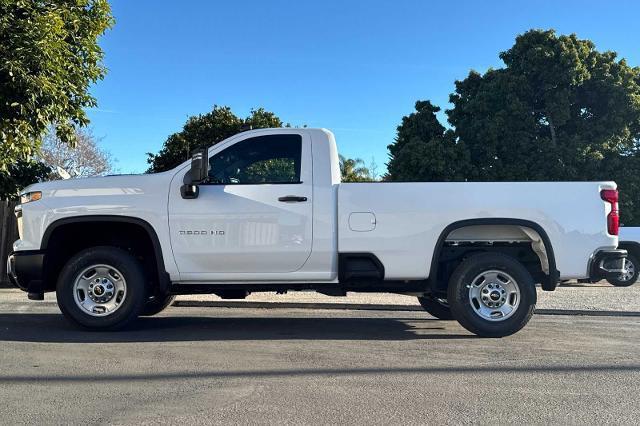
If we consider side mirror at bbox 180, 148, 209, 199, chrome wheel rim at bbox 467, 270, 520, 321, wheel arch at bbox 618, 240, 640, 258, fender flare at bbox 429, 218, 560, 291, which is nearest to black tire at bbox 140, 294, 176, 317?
side mirror at bbox 180, 148, 209, 199

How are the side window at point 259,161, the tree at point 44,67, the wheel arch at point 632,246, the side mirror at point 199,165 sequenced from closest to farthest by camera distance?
the side mirror at point 199,165
the side window at point 259,161
the tree at point 44,67
the wheel arch at point 632,246

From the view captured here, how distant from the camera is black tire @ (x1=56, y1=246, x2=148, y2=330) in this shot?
21.2ft

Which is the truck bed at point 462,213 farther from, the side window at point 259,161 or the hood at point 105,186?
the hood at point 105,186

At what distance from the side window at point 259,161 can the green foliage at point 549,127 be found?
16.7 m

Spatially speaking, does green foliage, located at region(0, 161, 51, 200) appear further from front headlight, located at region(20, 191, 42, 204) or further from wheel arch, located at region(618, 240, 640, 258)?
wheel arch, located at region(618, 240, 640, 258)

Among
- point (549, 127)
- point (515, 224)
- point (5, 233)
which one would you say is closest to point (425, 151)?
point (549, 127)

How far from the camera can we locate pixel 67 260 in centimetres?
688

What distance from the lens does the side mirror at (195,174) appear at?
20.6 feet

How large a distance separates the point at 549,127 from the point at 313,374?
69.2 feet

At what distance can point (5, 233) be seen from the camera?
12.1m

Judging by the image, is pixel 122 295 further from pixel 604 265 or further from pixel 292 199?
pixel 604 265

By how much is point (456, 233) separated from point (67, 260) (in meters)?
4.70

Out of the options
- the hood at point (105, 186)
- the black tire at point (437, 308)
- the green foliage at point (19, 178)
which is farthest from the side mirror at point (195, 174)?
the green foliage at point (19, 178)

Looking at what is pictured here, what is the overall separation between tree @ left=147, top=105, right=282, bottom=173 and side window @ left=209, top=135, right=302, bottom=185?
17089 mm
